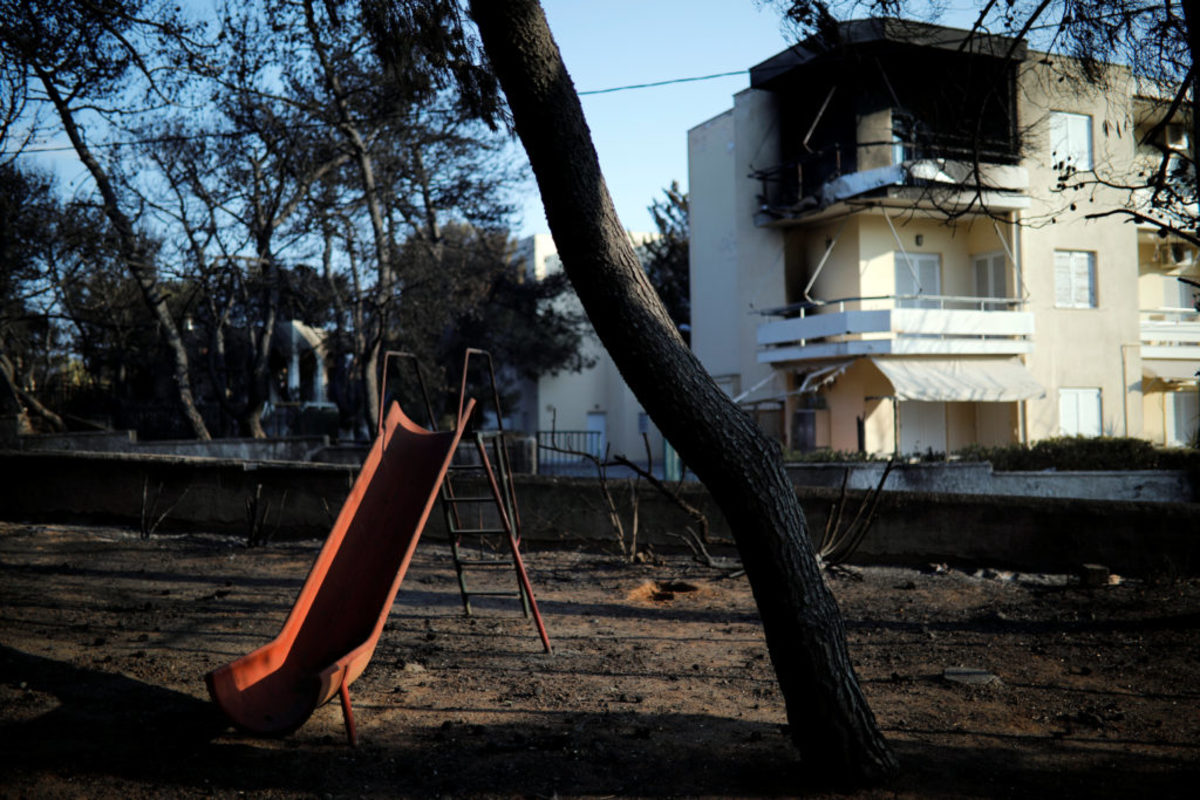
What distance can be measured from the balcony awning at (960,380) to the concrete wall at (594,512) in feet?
39.6

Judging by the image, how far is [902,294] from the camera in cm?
2198

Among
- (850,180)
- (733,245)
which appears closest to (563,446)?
(733,245)

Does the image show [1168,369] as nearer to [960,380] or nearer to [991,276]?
[991,276]

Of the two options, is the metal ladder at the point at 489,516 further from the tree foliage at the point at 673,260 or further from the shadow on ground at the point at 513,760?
the tree foliage at the point at 673,260

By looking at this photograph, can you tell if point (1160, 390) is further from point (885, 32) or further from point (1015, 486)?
point (885, 32)

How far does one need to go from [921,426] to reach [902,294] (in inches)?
136

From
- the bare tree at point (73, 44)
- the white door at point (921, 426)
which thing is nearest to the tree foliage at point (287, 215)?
the bare tree at point (73, 44)

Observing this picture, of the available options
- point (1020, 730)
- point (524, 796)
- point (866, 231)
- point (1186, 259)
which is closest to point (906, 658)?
point (1020, 730)

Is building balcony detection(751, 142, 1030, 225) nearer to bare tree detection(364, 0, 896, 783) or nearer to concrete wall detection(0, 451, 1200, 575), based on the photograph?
concrete wall detection(0, 451, 1200, 575)

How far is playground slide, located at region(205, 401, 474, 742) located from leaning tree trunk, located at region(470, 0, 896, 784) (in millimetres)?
1635

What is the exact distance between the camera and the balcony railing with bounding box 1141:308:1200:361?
2427 cm

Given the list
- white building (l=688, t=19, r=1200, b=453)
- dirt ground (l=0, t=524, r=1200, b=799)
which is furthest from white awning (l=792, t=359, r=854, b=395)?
dirt ground (l=0, t=524, r=1200, b=799)

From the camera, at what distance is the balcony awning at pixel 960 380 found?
2063 cm

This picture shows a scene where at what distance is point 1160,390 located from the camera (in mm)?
25156
